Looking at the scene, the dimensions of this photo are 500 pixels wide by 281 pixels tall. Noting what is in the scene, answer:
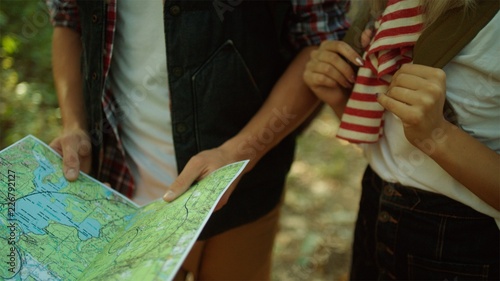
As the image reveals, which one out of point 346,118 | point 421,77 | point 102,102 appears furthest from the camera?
point 102,102

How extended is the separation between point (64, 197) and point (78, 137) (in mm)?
298

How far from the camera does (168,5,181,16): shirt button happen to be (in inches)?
49.8

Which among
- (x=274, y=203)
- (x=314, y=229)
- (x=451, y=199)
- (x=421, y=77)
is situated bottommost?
(x=314, y=229)

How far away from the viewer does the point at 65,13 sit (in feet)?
4.95

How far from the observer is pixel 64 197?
1.16m

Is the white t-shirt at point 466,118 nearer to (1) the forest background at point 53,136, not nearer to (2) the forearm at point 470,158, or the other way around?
(2) the forearm at point 470,158

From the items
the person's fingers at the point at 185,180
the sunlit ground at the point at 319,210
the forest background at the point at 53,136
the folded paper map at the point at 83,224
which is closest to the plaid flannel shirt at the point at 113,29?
the folded paper map at the point at 83,224

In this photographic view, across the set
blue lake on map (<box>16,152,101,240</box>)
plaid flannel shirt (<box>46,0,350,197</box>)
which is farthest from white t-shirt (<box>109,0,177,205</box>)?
blue lake on map (<box>16,152,101,240</box>)

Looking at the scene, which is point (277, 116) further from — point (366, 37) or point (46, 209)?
point (46, 209)

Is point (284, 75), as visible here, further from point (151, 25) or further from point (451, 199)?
point (451, 199)

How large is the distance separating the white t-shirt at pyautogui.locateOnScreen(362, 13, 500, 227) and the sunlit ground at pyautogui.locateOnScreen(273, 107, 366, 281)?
5.33 ft

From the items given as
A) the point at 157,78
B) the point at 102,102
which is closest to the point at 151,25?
the point at 157,78

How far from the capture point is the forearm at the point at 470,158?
102 centimetres

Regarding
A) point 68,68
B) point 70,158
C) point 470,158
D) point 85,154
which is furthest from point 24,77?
point 470,158
